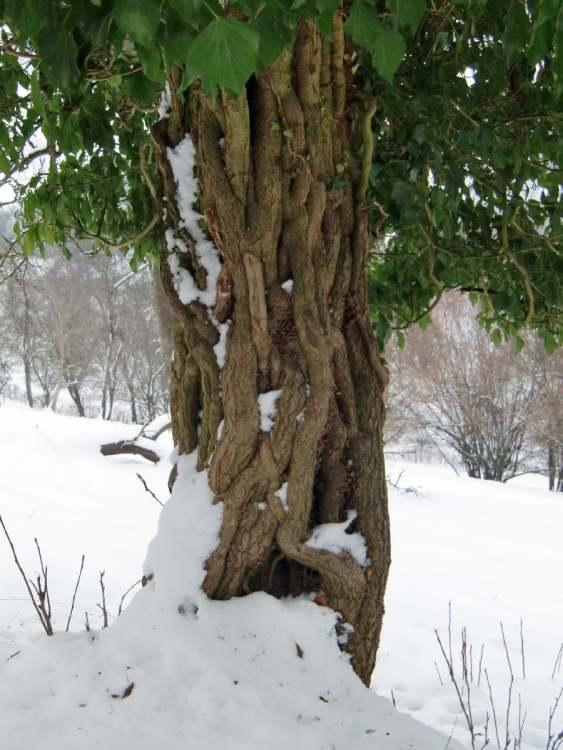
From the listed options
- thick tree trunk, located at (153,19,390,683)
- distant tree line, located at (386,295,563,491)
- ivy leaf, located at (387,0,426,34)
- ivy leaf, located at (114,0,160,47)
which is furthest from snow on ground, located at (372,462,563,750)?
distant tree line, located at (386,295,563,491)

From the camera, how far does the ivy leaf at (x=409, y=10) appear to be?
0.92 meters

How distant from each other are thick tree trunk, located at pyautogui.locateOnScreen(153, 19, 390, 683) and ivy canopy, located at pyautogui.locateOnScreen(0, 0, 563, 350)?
0.51 ft

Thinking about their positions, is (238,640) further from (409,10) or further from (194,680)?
(409,10)

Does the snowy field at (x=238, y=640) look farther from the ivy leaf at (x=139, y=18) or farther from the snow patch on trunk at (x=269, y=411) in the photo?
the ivy leaf at (x=139, y=18)

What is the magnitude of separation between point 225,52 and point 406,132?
179 cm

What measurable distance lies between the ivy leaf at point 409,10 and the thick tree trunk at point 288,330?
910 millimetres

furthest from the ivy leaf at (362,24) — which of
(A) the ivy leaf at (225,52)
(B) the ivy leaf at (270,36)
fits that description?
(A) the ivy leaf at (225,52)

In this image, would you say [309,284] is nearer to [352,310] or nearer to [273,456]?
[352,310]

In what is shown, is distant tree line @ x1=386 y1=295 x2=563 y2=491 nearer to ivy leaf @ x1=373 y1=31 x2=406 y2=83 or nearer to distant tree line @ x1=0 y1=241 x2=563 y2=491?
distant tree line @ x1=0 y1=241 x2=563 y2=491

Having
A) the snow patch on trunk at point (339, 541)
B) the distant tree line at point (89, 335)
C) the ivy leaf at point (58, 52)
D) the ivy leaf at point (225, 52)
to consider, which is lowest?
the snow patch on trunk at point (339, 541)

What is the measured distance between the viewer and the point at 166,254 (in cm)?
214

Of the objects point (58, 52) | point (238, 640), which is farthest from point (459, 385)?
point (58, 52)

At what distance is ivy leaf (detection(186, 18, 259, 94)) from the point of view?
785 millimetres

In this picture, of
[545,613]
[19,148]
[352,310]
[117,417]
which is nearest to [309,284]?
Answer: [352,310]
